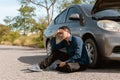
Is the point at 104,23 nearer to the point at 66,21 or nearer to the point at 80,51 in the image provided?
the point at 80,51

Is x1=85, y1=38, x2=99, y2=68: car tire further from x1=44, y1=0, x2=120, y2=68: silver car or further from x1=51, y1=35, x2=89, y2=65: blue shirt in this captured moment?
x1=51, y1=35, x2=89, y2=65: blue shirt

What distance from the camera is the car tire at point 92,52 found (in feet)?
28.1

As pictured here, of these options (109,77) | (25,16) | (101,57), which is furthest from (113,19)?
(25,16)

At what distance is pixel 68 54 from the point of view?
858cm

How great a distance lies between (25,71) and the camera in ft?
28.7

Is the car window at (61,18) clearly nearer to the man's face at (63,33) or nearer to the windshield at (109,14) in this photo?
the windshield at (109,14)

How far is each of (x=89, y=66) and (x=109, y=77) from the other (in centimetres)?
151

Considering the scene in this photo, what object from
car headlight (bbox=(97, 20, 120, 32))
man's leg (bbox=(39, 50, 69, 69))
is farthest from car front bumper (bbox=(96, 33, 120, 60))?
man's leg (bbox=(39, 50, 69, 69))

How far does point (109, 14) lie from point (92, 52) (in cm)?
101

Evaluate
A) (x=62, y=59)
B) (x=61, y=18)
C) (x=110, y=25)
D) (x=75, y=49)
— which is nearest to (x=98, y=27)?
(x=110, y=25)

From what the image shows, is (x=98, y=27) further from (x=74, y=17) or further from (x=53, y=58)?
(x=53, y=58)

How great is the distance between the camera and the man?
830 cm

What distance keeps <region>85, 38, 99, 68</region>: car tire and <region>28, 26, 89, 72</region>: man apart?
0.24 m

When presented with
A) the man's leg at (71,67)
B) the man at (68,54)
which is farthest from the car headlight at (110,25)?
the man's leg at (71,67)
